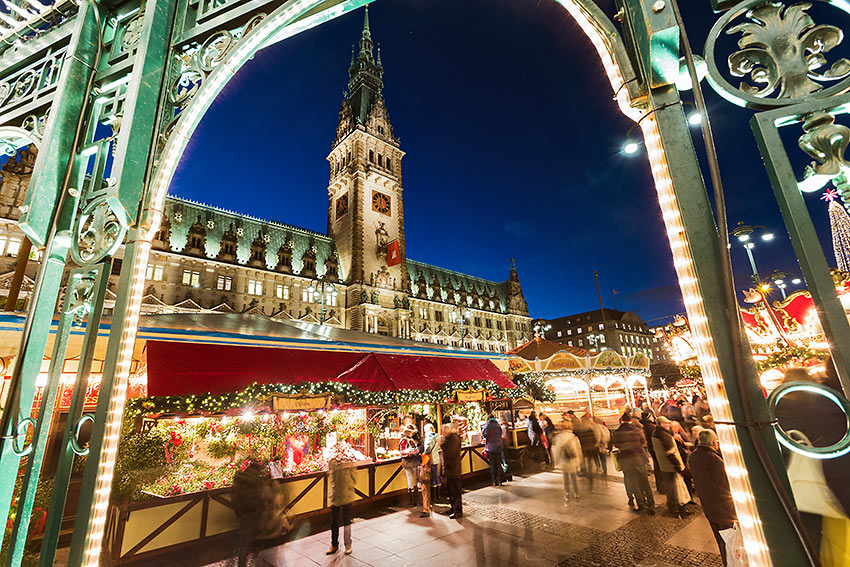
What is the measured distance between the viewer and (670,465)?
7262 mm

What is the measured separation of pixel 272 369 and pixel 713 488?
7.63 meters

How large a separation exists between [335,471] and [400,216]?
41.8 meters

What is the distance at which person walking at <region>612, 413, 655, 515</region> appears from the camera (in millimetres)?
7270

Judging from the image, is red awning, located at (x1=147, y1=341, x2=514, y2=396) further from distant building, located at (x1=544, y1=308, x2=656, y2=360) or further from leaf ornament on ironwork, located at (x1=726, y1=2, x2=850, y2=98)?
distant building, located at (x1=544, y1=308, x2=656, y2=360)

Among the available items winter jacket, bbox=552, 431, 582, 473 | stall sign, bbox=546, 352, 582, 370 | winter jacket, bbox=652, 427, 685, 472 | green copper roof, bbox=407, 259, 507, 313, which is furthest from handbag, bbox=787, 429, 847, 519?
green copper roof, bbox=407, 259, 507, 313

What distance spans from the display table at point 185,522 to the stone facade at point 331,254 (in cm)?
2667

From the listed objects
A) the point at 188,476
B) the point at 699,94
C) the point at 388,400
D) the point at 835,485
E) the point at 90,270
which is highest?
the point at 699,94

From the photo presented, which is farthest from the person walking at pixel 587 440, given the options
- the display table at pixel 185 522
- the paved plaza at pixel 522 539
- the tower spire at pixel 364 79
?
the tower spire at pixel 364 79

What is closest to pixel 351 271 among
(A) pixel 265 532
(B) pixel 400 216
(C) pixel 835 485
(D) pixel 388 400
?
(B) pixel 400 216

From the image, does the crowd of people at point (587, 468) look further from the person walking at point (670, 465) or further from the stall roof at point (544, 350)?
the stall roof at point (544, 350)

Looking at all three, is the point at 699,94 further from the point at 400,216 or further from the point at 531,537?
the point at 400,216

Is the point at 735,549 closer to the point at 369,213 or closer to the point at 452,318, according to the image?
the point at 369,213

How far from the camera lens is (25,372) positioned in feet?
Answer: 8.70

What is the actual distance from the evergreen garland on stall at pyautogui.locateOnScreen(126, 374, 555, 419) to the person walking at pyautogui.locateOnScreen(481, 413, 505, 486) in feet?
4.29
